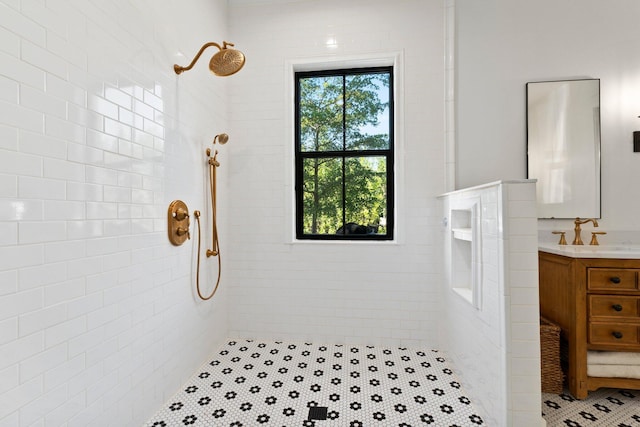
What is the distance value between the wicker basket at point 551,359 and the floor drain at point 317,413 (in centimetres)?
135

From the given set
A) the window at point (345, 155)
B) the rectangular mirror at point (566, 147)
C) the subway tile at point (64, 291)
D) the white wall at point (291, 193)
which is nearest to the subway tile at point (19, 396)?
the subway tile at point (64, 291)

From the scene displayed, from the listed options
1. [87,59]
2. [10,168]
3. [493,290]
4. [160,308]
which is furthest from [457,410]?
[87,59]

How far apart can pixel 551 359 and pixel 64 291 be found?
101 inches

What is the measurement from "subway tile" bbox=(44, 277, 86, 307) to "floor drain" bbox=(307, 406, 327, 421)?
129cm

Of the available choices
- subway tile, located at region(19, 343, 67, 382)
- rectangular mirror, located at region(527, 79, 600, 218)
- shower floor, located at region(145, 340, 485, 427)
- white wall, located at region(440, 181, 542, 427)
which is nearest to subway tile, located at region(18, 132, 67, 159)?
subway tile, located at region(19, 343, 67, 382)

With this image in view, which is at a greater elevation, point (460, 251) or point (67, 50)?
point (67, 50)

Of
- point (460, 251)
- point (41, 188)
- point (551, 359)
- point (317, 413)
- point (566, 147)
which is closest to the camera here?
point (41, 188)

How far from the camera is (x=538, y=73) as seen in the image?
241 centimetres

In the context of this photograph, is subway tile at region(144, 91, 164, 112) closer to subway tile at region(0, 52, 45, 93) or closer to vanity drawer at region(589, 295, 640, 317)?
subway tile at region(0, 52, 45, 93)

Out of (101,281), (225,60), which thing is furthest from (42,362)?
(225,60)

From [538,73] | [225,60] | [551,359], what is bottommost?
[551,359]

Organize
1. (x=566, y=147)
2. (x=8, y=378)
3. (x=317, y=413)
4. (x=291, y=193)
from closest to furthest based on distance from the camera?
(x=8, y=378) < (x=317, y=413) < (x=566, y=147) < (x=291, y=193)

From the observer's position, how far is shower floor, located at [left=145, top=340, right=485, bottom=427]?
1.67m

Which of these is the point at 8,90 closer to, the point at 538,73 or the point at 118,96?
the point at 118,96
